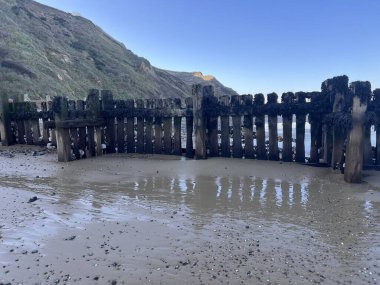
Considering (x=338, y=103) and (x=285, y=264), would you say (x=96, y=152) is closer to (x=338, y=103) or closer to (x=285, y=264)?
(x=338, y=103)

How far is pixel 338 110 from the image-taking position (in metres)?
7.59

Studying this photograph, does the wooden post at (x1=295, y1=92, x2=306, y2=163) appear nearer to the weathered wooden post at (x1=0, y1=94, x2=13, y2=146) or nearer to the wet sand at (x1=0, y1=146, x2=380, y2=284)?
the wet sand at (x1=0, y1=146, x2=380, y2=284)

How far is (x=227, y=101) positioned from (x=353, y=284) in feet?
21.9

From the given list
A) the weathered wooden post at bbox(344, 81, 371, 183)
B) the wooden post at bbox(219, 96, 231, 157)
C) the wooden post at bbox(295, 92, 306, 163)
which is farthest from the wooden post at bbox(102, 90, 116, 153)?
the weathered wooden post at bbox(344, 81, 371, 183)

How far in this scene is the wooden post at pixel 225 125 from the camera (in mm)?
9211

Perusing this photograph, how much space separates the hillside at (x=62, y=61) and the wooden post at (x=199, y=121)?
63.1 ft

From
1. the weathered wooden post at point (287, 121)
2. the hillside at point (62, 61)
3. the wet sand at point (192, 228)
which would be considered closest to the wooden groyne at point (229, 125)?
the weathered wooden post at point (287, 121)

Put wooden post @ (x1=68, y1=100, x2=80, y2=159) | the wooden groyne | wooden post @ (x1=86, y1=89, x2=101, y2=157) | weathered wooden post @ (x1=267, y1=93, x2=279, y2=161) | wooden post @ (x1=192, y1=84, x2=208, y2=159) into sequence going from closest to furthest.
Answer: the wooden groyne < weathered wooden post @ (x1=267, y1=93, x2=279, y2=161) < wooden post @ (x1=192, y1=84, x2=208, y2=159) < wooden post @ (x1=68, y1=100, x2=80, y2=159) < wooden post @ (x1=86, y1=89, x2=101, y2=157)

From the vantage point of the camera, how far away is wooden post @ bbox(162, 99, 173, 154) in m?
10.1

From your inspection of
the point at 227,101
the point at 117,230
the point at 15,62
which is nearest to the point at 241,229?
the point at 117,230

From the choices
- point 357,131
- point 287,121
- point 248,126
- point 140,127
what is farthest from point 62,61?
point 357,131

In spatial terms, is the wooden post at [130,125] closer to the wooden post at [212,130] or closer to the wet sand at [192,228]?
the wooden post at [212,130]

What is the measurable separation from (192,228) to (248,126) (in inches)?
204

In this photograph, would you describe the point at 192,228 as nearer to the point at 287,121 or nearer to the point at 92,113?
the point at 287,121
